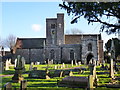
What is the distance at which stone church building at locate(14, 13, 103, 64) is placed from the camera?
46031 millimetres

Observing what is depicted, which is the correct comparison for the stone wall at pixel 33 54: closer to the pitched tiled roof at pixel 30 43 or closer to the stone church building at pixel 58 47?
the stone church building at pixel 58 47

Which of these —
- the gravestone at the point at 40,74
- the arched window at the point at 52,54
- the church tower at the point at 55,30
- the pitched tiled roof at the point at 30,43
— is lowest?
the gravestone at the point at 40,74

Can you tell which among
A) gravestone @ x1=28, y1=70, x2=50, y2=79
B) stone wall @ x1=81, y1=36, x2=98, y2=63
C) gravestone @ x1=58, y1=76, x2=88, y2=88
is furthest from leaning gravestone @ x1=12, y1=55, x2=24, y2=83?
stone wall @ x1=81, y1=36, x2=98, y2=63

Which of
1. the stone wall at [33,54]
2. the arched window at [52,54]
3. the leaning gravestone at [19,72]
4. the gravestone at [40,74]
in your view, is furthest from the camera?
the stone wall at [33,54]

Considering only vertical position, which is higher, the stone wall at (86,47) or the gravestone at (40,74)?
the stone wall at (86,47)

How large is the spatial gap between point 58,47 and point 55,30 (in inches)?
252

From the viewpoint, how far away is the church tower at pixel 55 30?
2072 inches

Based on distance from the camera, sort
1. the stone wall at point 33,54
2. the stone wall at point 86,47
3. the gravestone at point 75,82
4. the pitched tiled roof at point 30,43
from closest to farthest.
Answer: the gravestone at point 75,82, the stone wall at point 86,47, the stone wall at point 33,54, the pitched tiled roof at point 30,43

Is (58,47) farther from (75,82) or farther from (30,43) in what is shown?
(75,82)

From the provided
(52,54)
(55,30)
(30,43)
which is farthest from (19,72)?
(55,30)

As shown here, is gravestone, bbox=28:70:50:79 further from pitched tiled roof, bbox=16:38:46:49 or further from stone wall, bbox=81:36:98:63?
pitched tiled roof, bbox=16:38:46:49

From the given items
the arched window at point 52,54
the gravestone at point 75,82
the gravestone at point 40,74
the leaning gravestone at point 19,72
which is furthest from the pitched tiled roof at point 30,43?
the gravestone at point 75,82

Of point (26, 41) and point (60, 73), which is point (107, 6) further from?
point (26, 41)

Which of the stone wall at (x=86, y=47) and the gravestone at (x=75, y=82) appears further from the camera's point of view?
the stone wall at (x=86, y=47)
